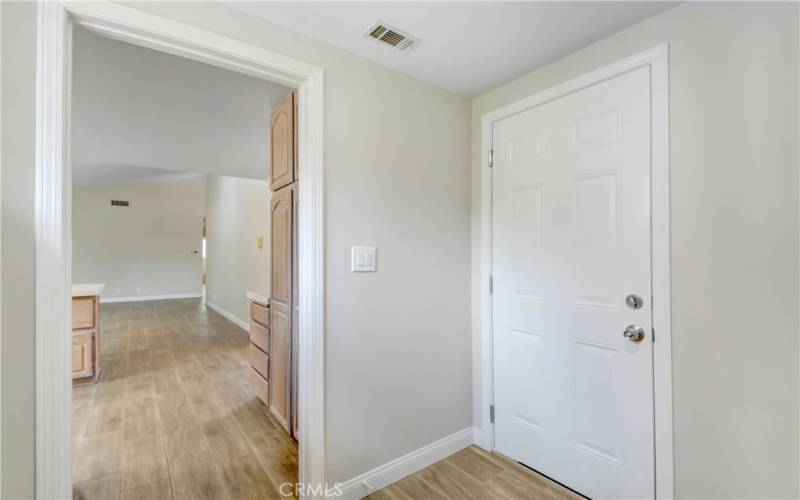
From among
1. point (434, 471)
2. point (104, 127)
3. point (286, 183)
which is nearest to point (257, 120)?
point (286, 183)

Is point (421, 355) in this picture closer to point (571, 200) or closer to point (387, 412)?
point (387, 412)

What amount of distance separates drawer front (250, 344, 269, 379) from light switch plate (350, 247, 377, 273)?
1521 mm

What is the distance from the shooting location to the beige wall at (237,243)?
542 cm

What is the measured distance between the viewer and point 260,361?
2.97m

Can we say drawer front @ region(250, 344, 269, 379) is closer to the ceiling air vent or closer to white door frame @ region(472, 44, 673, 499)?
the ceiling air vent

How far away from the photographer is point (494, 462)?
6.84 feet

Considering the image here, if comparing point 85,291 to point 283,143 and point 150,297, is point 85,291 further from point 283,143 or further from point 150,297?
point 150,297

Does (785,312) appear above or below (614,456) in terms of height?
above

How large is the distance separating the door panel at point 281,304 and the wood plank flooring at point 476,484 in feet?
3.26

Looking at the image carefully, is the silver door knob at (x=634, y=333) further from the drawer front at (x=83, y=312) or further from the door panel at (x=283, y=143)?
the drawer front at (x=83, y=312)

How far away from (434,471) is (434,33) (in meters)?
2.36

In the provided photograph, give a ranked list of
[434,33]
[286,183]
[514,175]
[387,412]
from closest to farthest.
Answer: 1. [434,33]
2. [387,412]
3. [514,175]
4. [286,183]

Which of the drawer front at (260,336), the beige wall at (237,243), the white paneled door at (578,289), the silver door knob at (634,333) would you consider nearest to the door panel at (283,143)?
the drawer front at (260,336)

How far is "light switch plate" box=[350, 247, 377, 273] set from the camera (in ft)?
6.00
